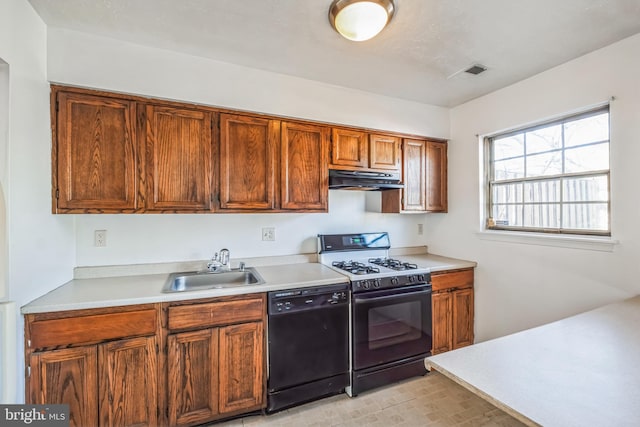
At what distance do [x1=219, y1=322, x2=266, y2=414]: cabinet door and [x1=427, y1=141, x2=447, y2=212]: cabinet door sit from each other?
2.13 metres

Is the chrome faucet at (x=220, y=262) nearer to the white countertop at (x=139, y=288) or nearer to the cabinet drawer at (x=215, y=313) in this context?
the white countertop at (x=139, y=288)

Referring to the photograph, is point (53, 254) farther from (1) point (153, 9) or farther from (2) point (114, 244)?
(1) point (153, 9)

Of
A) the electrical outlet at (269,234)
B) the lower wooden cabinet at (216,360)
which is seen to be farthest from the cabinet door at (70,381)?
the electrical outlet at (269,234)

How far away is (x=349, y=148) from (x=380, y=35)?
39.2 inches

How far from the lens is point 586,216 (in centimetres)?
217

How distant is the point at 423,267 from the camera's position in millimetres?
2619

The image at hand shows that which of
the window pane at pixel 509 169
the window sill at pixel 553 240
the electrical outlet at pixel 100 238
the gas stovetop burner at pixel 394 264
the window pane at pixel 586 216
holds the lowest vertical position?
the gas stovetop burner at pixel 394 264

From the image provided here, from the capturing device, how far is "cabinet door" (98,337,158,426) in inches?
65.9

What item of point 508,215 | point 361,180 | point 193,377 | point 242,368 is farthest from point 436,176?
point 193,377

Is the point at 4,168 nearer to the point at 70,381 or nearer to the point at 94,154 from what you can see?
the point at 94,154

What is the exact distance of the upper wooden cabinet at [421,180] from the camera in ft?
9.59

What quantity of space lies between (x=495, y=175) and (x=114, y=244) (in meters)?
3.40

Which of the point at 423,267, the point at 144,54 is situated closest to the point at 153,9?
the point at 144,54

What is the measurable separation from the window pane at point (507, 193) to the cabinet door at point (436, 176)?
48cm
